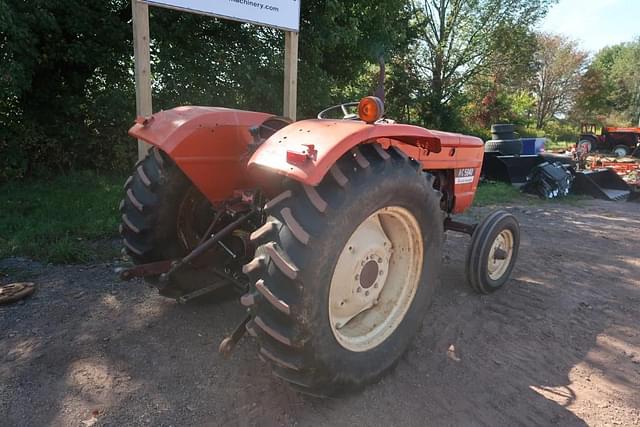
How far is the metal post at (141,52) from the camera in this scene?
363 cm

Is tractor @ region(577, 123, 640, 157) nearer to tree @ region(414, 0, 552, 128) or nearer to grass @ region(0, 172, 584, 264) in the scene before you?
tree @ region(414, 0, 552, 128)

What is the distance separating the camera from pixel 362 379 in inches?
82.4

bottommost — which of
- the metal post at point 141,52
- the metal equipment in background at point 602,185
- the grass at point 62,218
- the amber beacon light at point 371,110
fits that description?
the grass at point 62,218

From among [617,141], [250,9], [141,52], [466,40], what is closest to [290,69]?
[250,9]

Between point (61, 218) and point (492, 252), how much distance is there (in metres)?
4.38

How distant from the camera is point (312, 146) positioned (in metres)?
1.79

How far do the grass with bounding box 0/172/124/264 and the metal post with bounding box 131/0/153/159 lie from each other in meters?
1.16

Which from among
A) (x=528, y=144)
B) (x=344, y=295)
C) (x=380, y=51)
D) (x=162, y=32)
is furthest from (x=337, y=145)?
(x=528, y=144)

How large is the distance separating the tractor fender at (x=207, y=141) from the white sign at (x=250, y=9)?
158cm

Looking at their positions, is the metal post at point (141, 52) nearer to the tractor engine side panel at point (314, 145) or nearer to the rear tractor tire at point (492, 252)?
the tractor engine side panel at point (314, 145)

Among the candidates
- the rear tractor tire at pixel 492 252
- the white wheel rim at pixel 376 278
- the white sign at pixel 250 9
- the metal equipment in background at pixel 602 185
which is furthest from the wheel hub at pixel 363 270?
the metal equipment in background at pixel 602 185

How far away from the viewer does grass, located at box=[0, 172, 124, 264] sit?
4.02 metres

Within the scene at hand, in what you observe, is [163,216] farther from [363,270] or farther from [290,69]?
[290,69]

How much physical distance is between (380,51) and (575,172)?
14.3 feet
